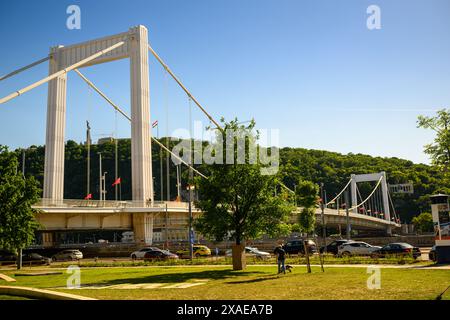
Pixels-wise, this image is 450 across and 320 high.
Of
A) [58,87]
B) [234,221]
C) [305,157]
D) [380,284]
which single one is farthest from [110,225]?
[305,157]

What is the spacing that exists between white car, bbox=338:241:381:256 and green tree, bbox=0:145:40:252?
2521cm

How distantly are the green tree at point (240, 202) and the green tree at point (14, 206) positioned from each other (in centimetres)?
1342

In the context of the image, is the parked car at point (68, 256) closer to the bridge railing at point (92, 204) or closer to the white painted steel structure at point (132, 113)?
the bridge railing at point (92, 204)

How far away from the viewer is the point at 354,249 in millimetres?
38281

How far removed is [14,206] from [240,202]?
654 inches

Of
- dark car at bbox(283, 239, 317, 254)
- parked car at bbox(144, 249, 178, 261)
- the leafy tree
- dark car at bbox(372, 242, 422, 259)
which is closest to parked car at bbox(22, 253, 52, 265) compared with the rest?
parked car at bbox(144, 249, 178, 261)

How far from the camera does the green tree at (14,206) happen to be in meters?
30.5

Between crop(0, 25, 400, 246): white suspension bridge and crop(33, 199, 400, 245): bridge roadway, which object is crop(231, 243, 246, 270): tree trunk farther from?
crop(0, 25, 400, 246): white suspension bridge

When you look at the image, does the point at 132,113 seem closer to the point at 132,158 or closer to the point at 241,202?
the point at 132,158

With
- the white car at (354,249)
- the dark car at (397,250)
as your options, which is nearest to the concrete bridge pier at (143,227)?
the white car at (354,249)

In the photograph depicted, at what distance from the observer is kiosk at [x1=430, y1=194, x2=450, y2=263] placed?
81.3 ft

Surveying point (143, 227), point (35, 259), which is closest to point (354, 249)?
point (143, 227)
